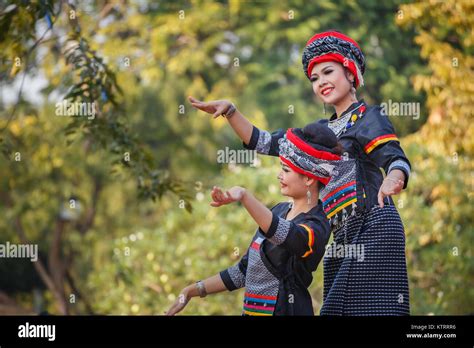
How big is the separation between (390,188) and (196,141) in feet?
39.1

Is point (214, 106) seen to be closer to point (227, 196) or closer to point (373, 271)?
point (227, 196)

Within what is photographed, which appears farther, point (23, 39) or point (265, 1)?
point (265, 1)

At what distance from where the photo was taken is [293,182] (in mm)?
3852

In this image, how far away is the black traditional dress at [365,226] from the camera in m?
3.88

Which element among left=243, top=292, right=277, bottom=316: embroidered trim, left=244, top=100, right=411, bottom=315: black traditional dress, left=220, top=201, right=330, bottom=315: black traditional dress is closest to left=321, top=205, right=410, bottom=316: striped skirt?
left=244, top=100, right=411, bottom=315: black traditional dress

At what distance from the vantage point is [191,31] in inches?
596

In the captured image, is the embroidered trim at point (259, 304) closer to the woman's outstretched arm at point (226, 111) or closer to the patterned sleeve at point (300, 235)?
the patterned sleeve at point (300, 235)

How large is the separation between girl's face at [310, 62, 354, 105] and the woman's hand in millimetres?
625

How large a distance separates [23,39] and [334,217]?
3.07 m

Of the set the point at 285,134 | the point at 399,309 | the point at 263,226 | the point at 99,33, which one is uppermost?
the point at 99,33

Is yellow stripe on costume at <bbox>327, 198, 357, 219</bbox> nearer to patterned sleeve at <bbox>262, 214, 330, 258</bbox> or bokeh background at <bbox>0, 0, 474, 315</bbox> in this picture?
patterned sleeve at <bbox>262, 214, 330, 258</bbox>

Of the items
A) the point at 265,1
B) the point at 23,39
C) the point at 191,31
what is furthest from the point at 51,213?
the point at 23,39

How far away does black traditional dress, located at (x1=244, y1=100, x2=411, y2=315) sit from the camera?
12.7 ft
